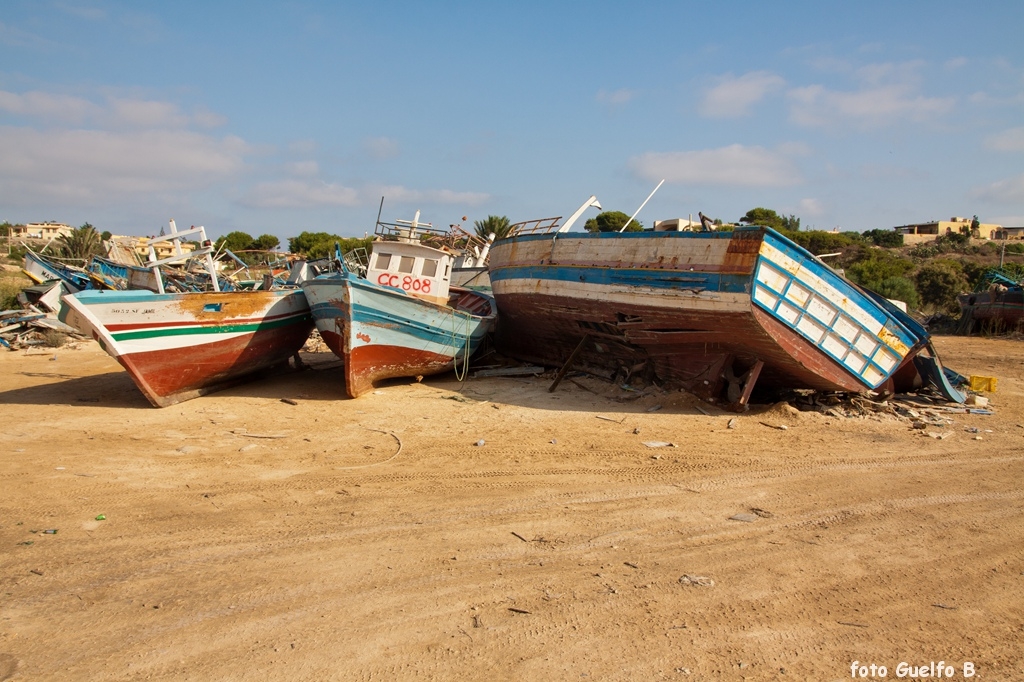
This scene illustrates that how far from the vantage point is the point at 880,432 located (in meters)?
7.93

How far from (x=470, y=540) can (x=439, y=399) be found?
5.56 metres

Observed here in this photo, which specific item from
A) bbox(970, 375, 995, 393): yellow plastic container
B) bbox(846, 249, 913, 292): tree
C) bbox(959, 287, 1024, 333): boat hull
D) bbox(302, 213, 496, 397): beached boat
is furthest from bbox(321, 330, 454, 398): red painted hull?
bbox(846, 249, 913, 292): tree

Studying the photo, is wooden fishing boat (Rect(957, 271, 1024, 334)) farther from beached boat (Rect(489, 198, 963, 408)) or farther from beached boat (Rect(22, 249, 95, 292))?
beached boat (Rect(22, 249, 95, 292))

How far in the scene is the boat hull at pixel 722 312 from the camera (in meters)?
7.99

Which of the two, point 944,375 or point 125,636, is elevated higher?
point 944,375

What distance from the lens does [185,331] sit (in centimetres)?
981

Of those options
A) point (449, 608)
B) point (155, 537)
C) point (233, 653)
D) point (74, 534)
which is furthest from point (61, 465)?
point (449, 608)

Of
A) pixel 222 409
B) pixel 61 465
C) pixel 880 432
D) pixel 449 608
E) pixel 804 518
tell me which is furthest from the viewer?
pixel 222 409

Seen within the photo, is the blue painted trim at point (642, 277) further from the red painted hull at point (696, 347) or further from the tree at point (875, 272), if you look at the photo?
the tree at point (875, 272)

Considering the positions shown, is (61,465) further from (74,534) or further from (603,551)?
(603,551)

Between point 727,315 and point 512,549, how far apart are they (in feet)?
15.6

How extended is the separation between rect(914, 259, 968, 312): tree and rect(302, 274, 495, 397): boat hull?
26881 mm

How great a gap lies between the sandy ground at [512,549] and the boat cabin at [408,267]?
422cm

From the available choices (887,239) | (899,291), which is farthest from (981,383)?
(887,239)
